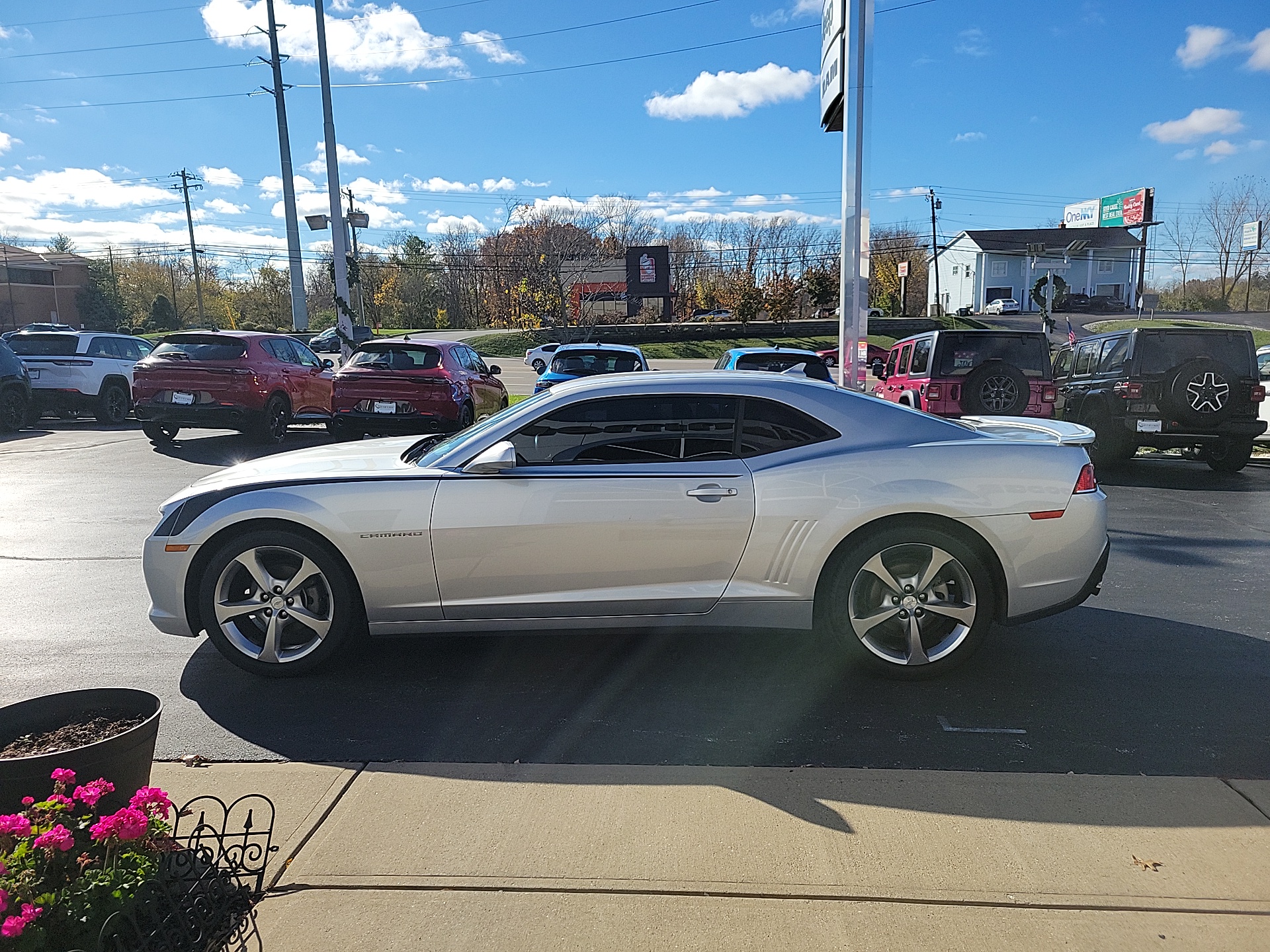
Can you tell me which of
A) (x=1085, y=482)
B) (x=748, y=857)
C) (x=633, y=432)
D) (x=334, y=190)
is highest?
(x=334, y=190)

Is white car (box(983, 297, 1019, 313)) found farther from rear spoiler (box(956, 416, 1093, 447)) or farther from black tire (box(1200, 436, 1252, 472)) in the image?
rear spoiler (box(956, 416, 1093, 447))

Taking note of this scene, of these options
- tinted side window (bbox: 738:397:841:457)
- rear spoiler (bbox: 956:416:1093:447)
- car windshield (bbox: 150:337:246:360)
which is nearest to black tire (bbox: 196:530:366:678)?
tinted side window (bbox: 738:397:841:457)

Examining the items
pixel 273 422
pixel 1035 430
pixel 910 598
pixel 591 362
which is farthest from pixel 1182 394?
pixel 273 422

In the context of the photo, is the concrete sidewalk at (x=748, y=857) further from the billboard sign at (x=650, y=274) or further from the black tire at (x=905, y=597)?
the billboard sign at (x=650, y=274)

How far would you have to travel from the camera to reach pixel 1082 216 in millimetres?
81812

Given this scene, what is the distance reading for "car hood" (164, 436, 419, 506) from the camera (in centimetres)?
435

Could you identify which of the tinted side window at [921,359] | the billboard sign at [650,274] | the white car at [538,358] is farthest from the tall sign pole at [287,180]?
the billboard sign at [650,274]

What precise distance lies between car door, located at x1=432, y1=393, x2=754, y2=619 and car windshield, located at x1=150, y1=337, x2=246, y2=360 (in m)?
10.4

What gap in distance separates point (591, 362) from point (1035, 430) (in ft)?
34.6

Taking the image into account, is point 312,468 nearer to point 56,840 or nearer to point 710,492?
point 710,492

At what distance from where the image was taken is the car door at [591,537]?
416cm

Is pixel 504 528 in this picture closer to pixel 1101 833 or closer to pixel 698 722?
pixel 698 722

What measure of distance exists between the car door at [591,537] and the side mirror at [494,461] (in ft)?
0.12

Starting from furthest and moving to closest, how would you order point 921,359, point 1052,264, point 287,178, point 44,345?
point 1052,264 < point 287,178 < point 44,345 < point 921,359
